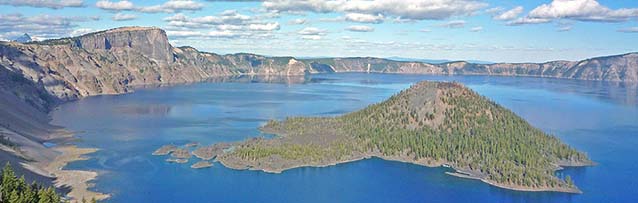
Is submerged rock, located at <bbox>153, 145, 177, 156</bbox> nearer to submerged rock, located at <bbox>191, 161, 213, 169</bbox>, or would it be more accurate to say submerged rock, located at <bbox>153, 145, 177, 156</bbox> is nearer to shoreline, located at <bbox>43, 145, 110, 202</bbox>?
submerged rock, located at <bbox>191, 161, 213, 169</bbox>

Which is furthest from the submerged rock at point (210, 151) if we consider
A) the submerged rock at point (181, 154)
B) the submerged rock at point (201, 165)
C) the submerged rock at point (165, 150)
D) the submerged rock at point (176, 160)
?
the submerged rock at point (165, 150)

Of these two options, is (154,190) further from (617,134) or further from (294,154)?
(617,134)

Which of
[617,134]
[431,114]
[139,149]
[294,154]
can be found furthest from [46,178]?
[617,134]

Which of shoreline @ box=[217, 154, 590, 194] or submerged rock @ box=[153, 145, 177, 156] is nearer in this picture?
shoreline @ box=[217, 154, 590, 194]

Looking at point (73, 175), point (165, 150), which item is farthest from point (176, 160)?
point (73, 175)

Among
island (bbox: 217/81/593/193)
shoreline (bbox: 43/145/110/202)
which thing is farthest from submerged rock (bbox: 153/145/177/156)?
shoreline (bbox: 43/145/110/202)

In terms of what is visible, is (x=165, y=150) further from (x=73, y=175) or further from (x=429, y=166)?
(x=429, y=166)
